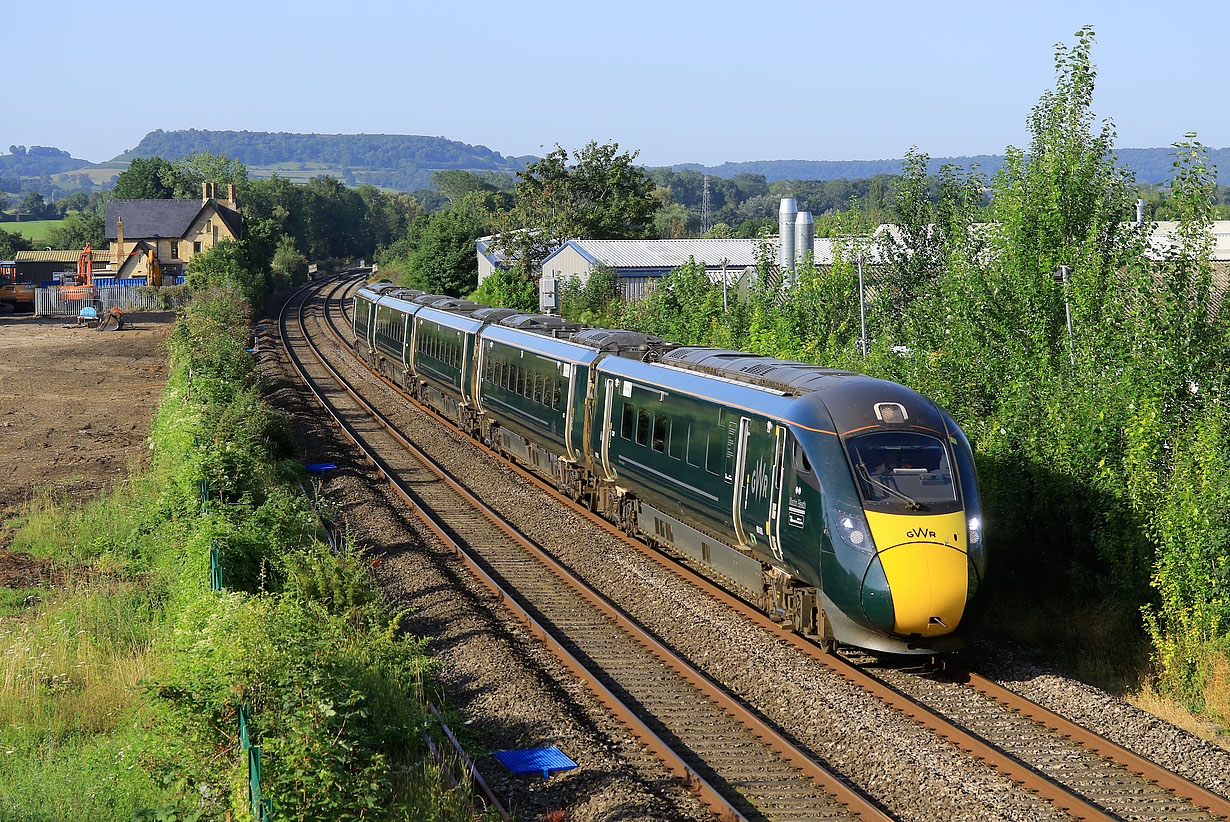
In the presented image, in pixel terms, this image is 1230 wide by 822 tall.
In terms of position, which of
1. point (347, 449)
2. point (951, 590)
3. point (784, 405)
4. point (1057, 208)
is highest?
point (1057, 208)

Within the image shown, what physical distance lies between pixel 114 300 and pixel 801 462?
60.8m

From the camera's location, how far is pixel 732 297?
1201 inches

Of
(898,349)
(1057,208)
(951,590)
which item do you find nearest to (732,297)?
(898,349)

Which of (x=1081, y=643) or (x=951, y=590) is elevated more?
(x=951, y=590)

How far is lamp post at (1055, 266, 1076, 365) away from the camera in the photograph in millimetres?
16359

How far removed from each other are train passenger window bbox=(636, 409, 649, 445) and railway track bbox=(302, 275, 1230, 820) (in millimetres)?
4909

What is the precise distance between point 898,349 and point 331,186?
12694cm

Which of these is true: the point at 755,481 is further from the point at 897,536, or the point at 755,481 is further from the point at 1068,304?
the point at 1068,304

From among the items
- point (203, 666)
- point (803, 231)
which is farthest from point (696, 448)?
point (803, 231)

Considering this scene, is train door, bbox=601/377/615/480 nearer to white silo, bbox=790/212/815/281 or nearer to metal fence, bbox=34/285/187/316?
white silo, bbox=790/212/815/281

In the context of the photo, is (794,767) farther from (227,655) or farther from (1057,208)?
(1057,208)

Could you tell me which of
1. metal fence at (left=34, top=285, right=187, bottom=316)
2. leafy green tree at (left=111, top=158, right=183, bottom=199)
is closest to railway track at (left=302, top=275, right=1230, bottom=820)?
metal fence at (left=34, top=285, right=187, bottom=316)

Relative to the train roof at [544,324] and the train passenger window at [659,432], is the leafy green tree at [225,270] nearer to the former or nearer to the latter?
the train roof at [544,324]

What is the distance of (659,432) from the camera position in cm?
1683
